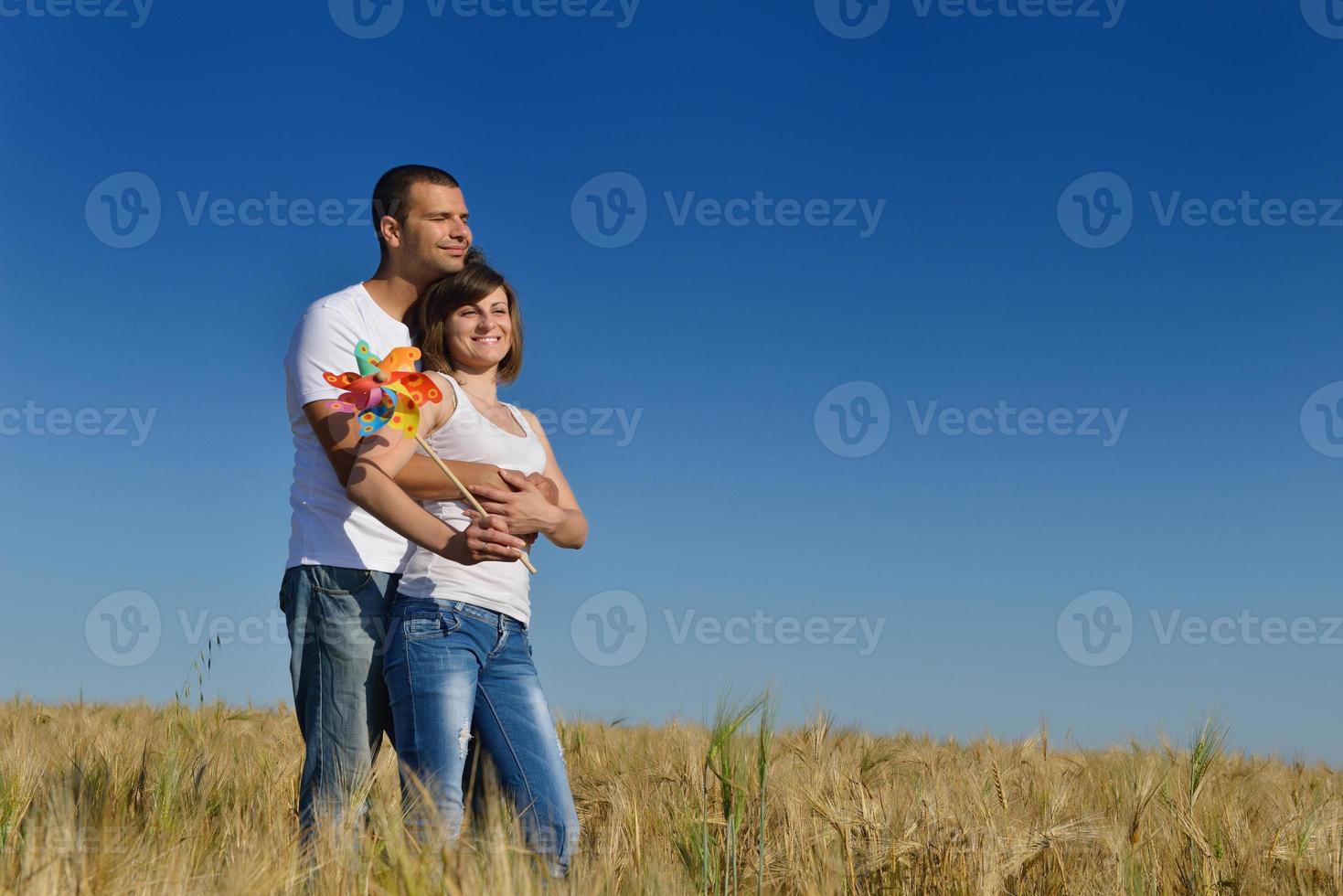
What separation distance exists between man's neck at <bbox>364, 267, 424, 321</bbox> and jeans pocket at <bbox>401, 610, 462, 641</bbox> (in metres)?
0.92

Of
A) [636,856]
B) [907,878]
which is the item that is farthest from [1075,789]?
[636,856]

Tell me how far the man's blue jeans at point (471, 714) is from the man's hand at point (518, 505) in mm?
244

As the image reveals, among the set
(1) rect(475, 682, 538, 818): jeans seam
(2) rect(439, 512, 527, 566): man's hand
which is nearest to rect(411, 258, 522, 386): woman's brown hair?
(2) rect(439, 512, 527, 566): man's hand

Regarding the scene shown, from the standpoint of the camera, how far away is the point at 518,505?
9.18ft

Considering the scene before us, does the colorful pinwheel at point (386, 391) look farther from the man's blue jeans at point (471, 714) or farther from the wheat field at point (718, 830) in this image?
the wheat field at point (718, 830)

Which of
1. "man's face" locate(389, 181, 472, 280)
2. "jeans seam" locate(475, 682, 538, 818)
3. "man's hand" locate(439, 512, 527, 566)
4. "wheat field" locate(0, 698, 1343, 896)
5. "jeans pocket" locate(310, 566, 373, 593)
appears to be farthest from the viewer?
"man's face" locate(389, 181, 472, 280)

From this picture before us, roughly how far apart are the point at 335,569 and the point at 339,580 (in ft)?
0.10

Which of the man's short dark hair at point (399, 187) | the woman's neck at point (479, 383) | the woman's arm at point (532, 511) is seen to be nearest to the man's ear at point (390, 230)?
the man's short dark hair at point (399, 187)

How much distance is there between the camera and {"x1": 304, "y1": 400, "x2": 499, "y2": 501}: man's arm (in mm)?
2873

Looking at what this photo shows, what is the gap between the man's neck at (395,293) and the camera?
3221 millimetres

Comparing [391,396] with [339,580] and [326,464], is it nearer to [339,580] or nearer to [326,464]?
[326,464]

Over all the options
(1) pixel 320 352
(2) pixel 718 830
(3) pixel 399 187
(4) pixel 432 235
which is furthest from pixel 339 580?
(2) pixel 718 830

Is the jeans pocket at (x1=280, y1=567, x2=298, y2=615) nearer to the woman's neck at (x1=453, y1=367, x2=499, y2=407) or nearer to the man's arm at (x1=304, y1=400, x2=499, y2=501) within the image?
the man's arm at (x1=304, y1=400, x2=499, y2=501)

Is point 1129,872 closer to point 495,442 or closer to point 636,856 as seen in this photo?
point 636,856
